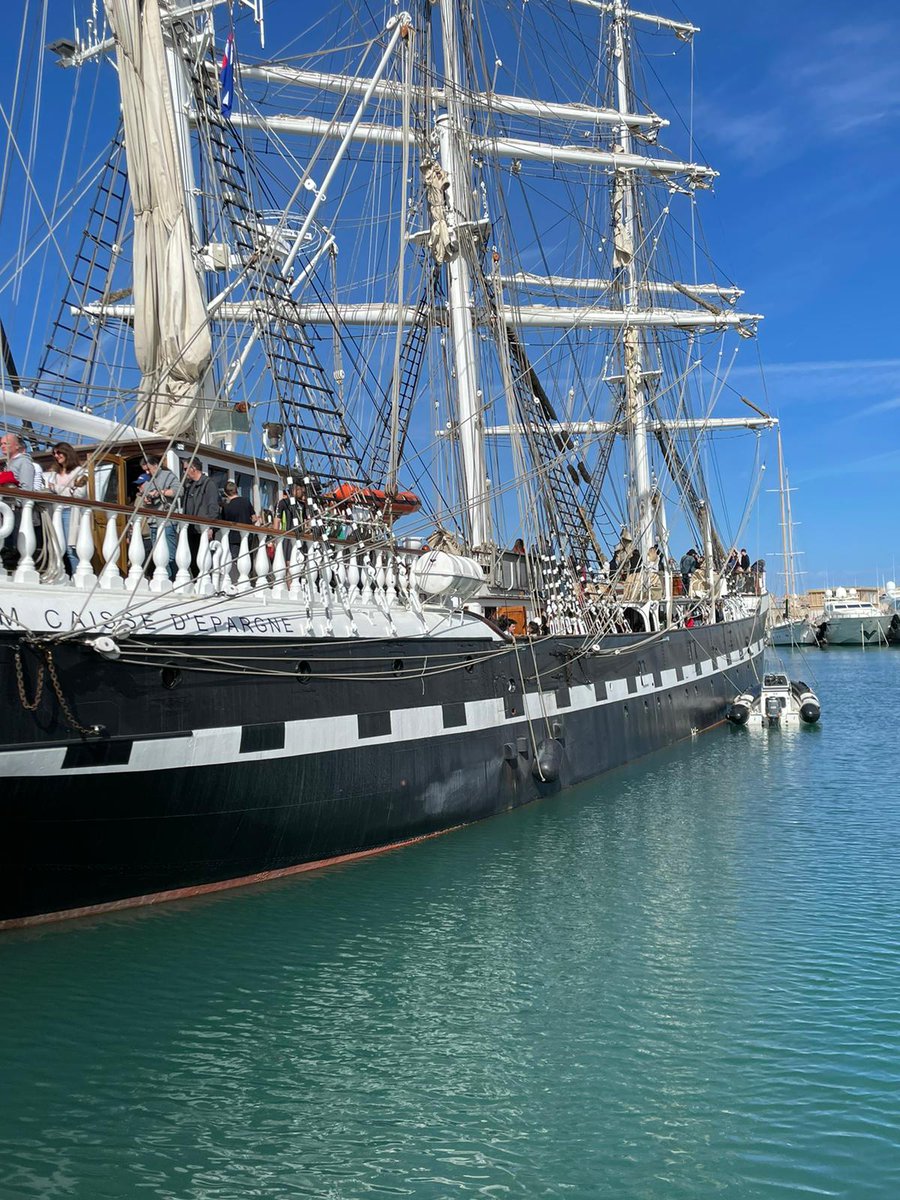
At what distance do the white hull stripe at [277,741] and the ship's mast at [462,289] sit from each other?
17.3 ft

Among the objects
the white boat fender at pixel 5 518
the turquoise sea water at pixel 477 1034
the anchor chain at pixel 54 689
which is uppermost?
the white boat fender at pixel 5 518

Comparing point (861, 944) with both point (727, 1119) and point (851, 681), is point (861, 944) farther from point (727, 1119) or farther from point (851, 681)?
point (851, 681)

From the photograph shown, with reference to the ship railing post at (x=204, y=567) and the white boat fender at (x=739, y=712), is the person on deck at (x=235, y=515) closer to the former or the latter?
the ship railing post at (x=204, y=567)

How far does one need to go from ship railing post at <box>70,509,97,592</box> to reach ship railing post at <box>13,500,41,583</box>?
0.39m

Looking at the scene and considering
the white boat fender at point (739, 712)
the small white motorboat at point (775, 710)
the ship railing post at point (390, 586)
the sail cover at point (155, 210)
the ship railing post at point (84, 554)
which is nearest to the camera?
the ship railing post at point (84, 554)

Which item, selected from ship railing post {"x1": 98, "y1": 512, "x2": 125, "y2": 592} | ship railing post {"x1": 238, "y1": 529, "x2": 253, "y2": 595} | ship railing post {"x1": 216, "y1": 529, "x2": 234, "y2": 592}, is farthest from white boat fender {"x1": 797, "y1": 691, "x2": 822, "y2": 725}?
ship railing post {"x1": 98, "y1": 512, "x2": 125, "y2": 592}

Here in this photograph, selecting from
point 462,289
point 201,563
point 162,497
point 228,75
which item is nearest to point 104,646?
point 201,563

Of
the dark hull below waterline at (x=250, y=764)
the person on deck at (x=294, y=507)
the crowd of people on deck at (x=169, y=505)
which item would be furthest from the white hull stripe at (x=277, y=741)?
the person on deck at (x=294, y=507)

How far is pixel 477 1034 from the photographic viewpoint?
281 inches

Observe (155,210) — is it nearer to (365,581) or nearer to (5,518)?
(365,581)

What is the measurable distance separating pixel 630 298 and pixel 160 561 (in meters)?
27.8

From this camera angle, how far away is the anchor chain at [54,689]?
8.24 metres

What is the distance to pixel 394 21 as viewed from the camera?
1466cm

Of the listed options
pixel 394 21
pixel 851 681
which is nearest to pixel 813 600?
pixel 851 681
